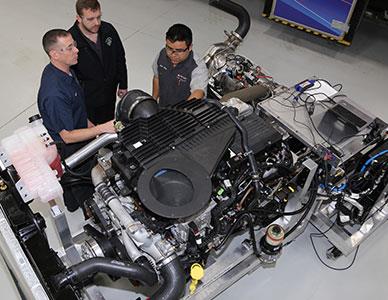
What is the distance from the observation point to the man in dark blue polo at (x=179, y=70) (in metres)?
3.13

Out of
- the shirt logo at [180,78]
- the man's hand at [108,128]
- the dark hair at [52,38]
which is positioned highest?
the dark hair at [52,38]

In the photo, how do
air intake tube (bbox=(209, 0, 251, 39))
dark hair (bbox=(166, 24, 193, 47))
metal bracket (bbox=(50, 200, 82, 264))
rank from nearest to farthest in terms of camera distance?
metal bracket (bbox=(50, 200, 82, 264)) → dark hair (bbox=(166, 24, 193, 47)) → air intake tube (bbox=(209, 0, 251, 39))

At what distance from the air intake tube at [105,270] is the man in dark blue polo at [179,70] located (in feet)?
4.70

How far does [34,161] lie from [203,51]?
345 cm

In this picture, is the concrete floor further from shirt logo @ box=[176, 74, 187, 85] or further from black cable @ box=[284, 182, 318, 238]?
shirt logo @ box=[176, 74, 187, 85]

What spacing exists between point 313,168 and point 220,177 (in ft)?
1.94

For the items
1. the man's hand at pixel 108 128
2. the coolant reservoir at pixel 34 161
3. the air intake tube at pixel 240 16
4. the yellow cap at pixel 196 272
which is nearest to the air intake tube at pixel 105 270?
the yellow cap at pixel 196 272

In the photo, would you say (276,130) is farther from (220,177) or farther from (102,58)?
(102,58)

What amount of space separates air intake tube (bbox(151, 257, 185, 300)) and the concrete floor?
4.85ft

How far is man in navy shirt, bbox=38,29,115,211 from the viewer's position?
9.37 ft

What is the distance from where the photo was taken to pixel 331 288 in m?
3.20

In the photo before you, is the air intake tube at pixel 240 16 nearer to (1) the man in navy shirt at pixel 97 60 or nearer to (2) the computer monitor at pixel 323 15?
(2) the computer monitor at pixel 323 15

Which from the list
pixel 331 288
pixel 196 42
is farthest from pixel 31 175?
pixel 196 42

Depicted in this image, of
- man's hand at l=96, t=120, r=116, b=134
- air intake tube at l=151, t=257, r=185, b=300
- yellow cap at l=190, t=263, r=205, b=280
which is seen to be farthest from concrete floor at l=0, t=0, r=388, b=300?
air intake tube at l=151, t=257, r=185, b=300
